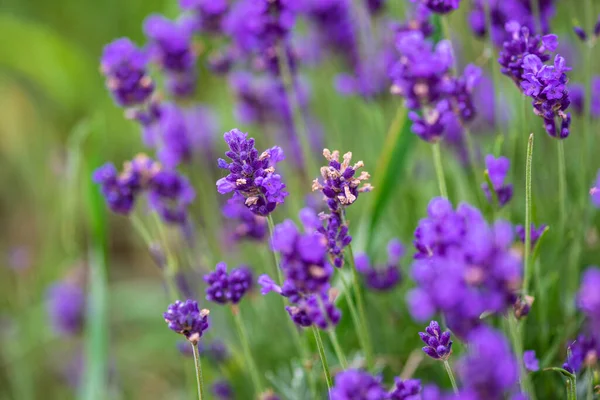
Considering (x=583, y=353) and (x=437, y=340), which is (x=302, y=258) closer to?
(x=437, y=340)

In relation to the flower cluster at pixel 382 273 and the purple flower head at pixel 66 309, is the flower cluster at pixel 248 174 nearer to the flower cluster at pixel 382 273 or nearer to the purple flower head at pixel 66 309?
the flower cluster at pixel 382 273

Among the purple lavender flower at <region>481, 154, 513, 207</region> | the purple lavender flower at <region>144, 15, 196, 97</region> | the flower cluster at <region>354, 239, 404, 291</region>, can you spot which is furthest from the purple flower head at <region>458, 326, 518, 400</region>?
the purple lavender flower at <region>144, 15, 196, 97</region>

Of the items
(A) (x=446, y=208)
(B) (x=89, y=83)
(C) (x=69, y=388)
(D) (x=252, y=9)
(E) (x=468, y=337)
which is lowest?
(C) (x=69, y=388)

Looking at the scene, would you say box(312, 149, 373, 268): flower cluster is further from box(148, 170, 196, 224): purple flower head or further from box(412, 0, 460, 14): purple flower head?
box(148, 170, 196, 224): purple flower head

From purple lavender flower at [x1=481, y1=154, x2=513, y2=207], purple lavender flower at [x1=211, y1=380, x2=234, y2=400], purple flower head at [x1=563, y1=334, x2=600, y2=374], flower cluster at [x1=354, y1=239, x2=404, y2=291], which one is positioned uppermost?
purple lavender flower at [x1=481, y1=154, x2=513, y2=207]

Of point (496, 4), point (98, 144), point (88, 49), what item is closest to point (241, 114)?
point (98, 144)

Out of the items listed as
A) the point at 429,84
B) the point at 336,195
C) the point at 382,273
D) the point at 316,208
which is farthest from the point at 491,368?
the point at 316,208

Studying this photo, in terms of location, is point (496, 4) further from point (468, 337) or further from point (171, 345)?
point (171, 345)

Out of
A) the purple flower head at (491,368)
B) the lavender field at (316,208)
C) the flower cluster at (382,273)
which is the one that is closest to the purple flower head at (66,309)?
the lavender field at (316,208)
